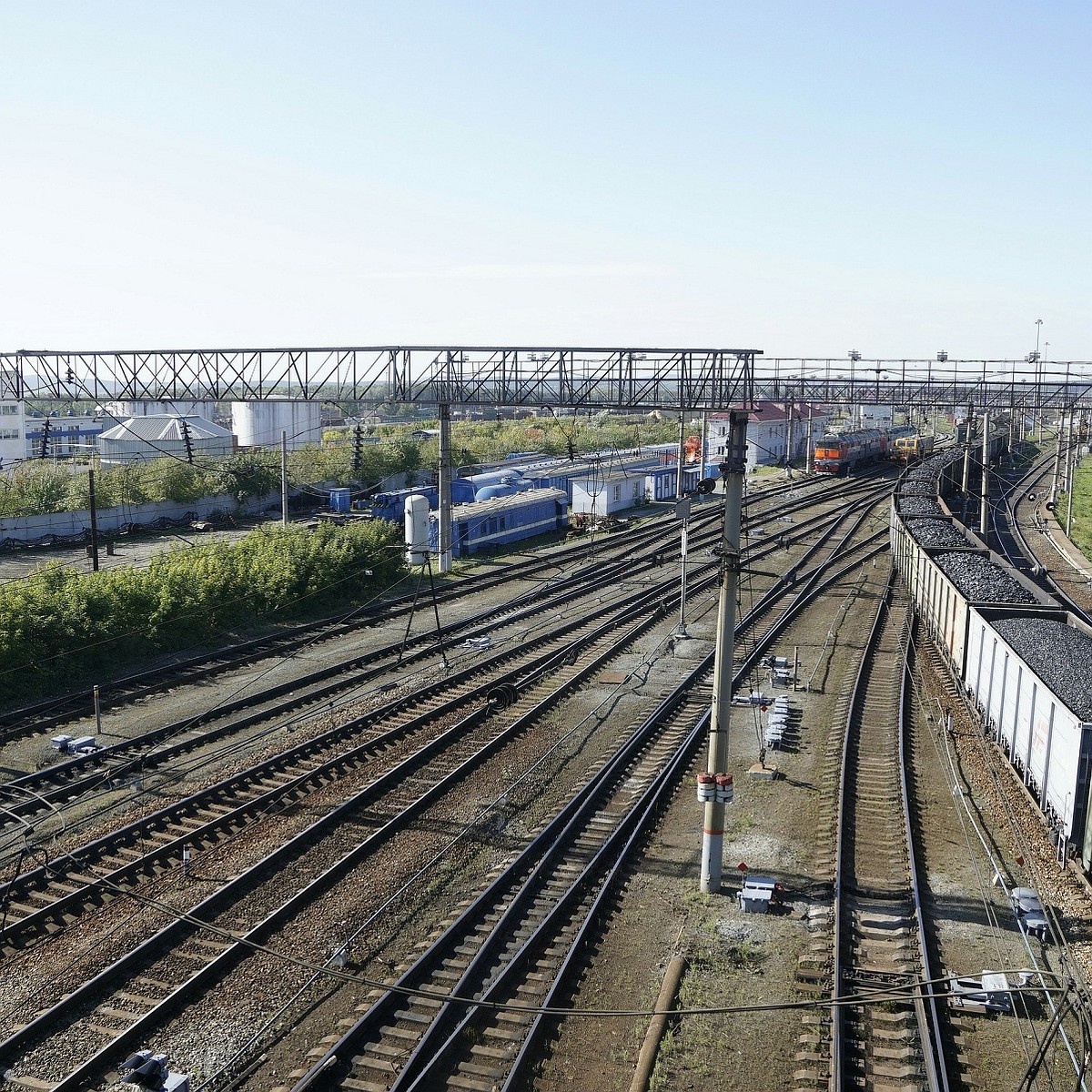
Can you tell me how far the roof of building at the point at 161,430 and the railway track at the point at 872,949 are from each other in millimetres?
54670

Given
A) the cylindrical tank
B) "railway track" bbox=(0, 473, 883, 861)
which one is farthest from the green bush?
"railway track" bbox=(0, 473, 883, 861)

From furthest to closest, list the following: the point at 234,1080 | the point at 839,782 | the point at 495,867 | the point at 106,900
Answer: the point at 839,782 → the point at 495,867 → the point at 106,900 → the point at 234,1080

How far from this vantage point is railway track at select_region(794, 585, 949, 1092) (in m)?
10.1

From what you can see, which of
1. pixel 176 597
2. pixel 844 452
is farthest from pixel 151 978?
pixel 844 452

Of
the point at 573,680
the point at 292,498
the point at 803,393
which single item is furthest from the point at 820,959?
the point at 292,498

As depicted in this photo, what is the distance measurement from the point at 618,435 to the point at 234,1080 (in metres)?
93.5

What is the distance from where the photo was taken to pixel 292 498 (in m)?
57.4

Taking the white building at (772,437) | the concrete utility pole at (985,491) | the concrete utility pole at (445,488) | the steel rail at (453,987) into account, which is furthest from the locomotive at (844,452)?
the steel rail at (453,987)

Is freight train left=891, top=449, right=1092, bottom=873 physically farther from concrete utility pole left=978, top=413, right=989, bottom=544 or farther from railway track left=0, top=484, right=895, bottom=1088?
railway track left=0, top=484, right=895, bottom=1088

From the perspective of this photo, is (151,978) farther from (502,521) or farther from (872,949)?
(502,521)

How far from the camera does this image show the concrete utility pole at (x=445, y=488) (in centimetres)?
3544

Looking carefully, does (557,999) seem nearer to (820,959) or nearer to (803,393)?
(820,959)

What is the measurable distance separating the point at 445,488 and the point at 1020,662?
906 inches

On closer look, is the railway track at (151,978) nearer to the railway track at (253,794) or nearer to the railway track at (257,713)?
the railway track at (253,794)
